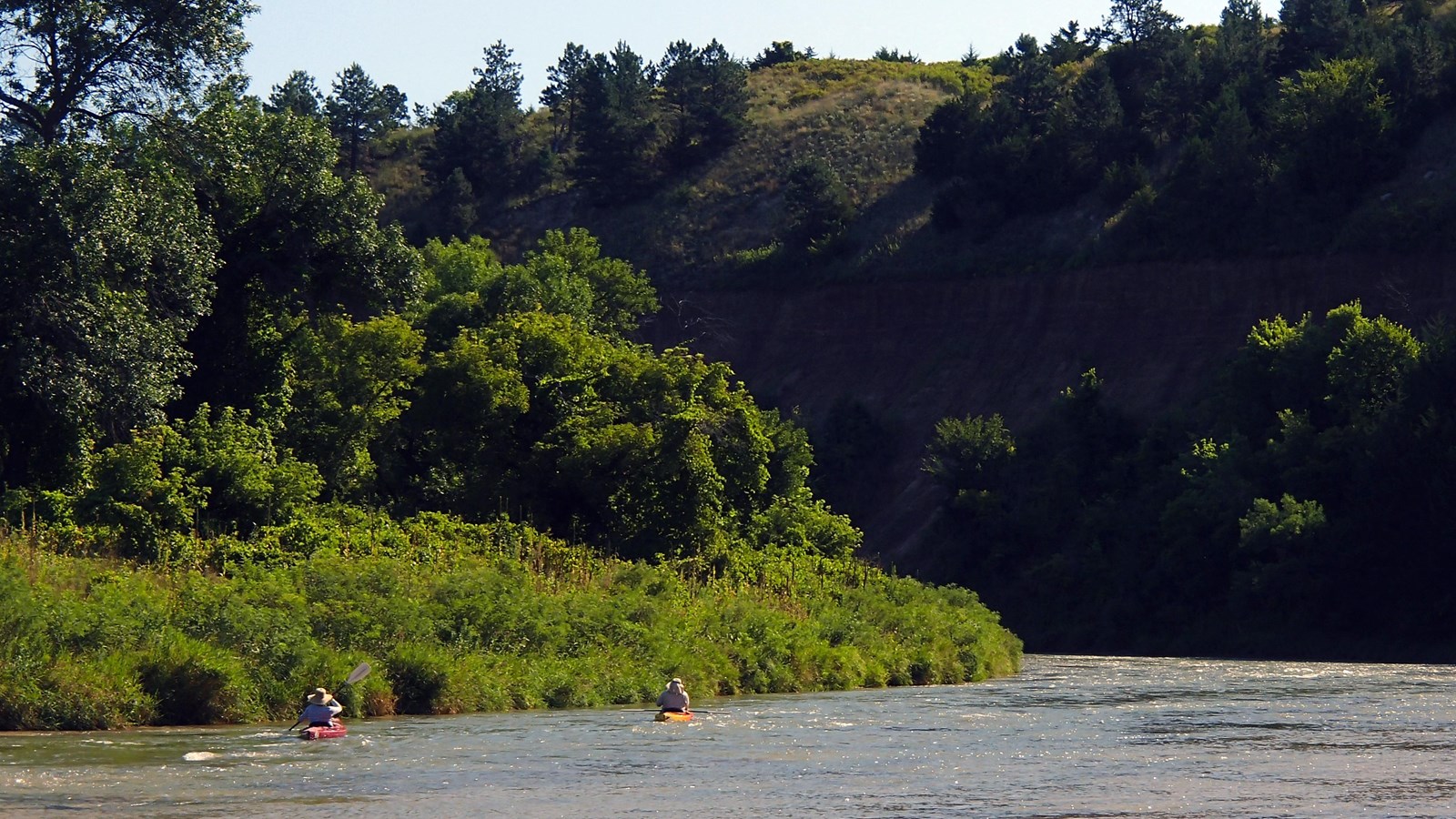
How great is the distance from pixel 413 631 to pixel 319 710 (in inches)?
194

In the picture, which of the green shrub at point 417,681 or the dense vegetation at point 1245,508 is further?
the dense vegetation at point 1245,508

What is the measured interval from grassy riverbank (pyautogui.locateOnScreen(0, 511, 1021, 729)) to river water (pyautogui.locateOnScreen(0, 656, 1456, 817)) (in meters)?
0.91

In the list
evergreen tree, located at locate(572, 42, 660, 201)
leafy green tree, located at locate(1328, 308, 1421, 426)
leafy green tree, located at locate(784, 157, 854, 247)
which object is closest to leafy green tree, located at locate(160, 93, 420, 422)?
leafy green tree, located at locate(1328, 308, 1421, 426)

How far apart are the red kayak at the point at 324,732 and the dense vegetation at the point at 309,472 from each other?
232 cm

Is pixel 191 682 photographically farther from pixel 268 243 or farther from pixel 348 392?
pixel 348 392

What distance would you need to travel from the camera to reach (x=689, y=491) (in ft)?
148

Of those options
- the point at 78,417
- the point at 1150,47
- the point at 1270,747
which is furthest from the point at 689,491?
the point at 1150,47

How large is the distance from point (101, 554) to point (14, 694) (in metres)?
7.47

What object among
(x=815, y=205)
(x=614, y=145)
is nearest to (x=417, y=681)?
(x=815, y=205)

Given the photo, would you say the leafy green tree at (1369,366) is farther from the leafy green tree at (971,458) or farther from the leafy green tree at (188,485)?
the leafy green tree at (188,485)

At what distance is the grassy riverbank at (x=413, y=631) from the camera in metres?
26.5

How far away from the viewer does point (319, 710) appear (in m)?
26.0

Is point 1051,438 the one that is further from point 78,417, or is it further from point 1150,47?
point 78,417

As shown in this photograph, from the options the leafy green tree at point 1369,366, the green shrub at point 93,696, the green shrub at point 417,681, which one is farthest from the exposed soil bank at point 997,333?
the green shrub at point 93,696
